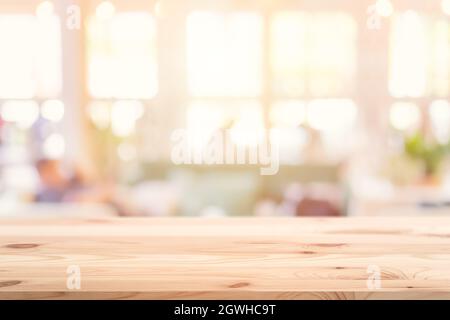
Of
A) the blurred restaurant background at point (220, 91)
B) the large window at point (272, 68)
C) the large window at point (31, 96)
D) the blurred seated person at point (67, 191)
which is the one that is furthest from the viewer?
the large window at point (272, 68)

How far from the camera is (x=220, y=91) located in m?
6.52

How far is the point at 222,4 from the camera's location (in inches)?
251

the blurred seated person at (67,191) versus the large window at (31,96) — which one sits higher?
the large window at (31,96)

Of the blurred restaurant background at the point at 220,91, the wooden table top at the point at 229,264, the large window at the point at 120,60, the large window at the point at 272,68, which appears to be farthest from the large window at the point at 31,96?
the wooden table top at the point at 229,264

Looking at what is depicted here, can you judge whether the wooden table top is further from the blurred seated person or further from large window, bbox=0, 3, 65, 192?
large window, bbox=0, 3, 65, 192

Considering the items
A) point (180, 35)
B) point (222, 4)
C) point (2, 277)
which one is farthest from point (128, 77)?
point (2, 277)

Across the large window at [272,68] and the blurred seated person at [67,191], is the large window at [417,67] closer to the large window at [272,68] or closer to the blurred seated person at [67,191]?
the large window at [272,68]

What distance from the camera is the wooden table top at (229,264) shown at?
0.71 meters

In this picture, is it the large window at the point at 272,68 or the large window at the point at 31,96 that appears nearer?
the large window at the point at 31,96

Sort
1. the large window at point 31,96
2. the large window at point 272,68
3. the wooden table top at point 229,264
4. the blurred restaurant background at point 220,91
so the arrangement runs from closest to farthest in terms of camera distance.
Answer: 1. the wooden table top at point 229,264
2. the large window at point 31,96
3. the blurred restaurant background at point 220,91
4. the large window at point 272,68

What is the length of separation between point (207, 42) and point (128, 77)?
957 millimetres

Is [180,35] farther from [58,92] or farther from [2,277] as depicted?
[2,277]

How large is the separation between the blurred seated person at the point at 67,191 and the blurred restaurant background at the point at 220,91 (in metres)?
0.66

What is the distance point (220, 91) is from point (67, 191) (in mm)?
2802
